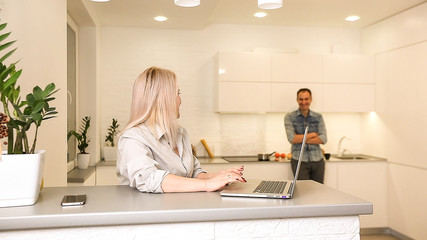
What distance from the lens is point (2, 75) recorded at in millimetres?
1539

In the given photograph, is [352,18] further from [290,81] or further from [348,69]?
[290,81]

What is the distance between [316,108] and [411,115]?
1.06 meters

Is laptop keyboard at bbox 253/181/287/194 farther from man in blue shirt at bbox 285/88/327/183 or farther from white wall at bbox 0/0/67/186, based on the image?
man in blue shirt at bbox 285/88/327/183

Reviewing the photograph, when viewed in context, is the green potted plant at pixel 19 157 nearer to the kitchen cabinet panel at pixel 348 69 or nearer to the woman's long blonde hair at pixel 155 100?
the woman's long blonde hair at pixel 155 100

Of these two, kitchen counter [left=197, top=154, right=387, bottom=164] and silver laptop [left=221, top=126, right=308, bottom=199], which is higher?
silver laptop [left=221, top=126, right=308, bottom=199]

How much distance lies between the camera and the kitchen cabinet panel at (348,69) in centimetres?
522

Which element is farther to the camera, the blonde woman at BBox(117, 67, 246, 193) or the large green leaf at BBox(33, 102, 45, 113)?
the blonde woman at BBox(117, 67, 246, 193)

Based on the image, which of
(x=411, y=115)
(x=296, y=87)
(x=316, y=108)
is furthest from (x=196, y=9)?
(x=411, y=115)

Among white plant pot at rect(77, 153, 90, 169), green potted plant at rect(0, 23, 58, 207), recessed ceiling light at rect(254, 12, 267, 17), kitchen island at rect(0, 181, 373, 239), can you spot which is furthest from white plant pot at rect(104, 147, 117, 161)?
green potted plant at rect(0, 23, 58, 207)

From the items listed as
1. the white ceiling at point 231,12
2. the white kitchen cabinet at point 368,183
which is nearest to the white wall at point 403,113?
the white kitchen cabinet at point 368,183

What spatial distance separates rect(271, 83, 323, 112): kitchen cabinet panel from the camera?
16.8ft

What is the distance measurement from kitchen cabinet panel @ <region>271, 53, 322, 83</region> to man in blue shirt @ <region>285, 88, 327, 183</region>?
1.24 feet

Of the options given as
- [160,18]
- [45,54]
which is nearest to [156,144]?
[45,54]

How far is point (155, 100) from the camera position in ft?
6.77
